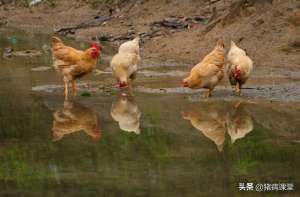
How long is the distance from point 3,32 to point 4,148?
57.5 ft

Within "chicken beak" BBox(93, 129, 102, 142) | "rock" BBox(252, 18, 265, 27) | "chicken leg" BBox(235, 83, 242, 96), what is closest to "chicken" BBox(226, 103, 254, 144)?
"chicken leg" BBox(235, 83, 242, 96)

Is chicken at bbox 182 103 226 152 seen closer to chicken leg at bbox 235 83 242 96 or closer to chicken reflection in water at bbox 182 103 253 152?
chicken reflection in water at bbox 182 103 253 152

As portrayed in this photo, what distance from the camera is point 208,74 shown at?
13.5 meters

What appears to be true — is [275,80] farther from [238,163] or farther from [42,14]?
[42,14]

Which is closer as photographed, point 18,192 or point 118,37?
point 18,192

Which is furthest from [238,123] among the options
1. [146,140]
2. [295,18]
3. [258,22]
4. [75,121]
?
Answer: [258,22]

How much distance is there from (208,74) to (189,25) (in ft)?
28.5

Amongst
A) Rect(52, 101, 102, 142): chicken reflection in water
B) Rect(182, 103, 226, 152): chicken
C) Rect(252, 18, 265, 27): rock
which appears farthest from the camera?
Rect(252, 18, 265, 27): rock

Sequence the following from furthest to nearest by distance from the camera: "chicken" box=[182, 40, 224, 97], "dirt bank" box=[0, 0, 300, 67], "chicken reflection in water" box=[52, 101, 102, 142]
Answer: "dirt bank" box=[0, 0, 300, 67]
"chicken" box=[182, 40, 224, 97]
"chicken reflection in water" box=[52, 101, 102, 142]

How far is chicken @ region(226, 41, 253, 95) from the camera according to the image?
13688 millimetres

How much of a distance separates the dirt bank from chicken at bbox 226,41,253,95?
8.97 ft

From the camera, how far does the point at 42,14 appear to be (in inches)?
1248

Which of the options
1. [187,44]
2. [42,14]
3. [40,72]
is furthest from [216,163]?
[42,14]

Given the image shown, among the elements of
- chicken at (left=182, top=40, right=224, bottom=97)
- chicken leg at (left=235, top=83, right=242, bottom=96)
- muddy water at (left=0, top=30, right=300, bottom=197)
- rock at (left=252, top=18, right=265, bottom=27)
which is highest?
rock at (left=252, top=18, right=265, bottom=27)
